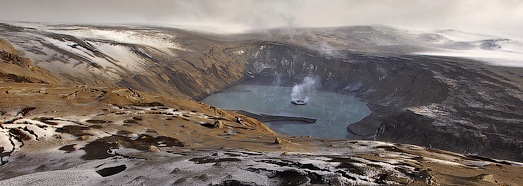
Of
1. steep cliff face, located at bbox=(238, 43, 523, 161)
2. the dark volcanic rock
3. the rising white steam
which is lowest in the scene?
the rising white steam

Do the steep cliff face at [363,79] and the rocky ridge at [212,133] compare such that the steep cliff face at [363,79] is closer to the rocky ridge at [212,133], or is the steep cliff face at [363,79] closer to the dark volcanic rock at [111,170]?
the rocky ridge at [212,133]

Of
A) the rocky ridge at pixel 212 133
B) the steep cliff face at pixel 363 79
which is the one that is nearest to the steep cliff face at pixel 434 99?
the steep cliff face at pixel 363 79

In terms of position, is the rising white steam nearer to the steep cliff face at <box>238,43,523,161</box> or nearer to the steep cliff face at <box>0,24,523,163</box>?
the steep cliff face at <box>238,43,523,161</box>

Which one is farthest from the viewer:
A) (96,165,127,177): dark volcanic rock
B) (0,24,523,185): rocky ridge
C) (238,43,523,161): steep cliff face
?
(238,43,523,161): steep cliff face

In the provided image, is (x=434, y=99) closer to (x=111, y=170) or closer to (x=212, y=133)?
(x=212, y=133)

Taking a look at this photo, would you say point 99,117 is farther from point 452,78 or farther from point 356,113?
point 452,78

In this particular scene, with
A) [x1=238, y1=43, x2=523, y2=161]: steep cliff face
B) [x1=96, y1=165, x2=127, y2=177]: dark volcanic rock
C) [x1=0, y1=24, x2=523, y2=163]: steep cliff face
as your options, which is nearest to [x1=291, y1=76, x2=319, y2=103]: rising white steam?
[x1=238, y1=43, x2=523, y2=161]: steep cliff face

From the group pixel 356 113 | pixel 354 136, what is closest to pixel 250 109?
pixel 356 113

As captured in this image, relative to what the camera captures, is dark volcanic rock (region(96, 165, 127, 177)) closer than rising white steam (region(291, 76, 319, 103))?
Yes
